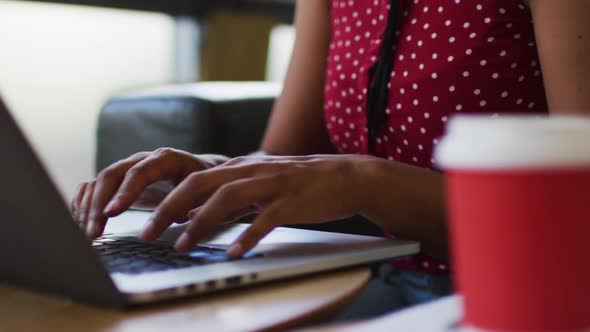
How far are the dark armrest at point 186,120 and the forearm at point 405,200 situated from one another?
0.81 metres

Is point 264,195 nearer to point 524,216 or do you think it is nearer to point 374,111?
point 524,216

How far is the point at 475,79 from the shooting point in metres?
0.93

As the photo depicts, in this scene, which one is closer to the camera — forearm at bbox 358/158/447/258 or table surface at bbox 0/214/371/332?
table surface at bbox 0/214/371/332

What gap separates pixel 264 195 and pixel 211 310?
0.48 ft

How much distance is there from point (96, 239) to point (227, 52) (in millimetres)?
2883

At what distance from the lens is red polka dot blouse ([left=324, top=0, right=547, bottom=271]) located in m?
0.92

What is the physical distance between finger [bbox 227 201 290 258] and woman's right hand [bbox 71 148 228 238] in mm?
158

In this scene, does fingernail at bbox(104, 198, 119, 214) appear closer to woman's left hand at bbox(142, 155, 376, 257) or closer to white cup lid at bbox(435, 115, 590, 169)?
woman's left hand at bbox(142, 155, 376, 257)

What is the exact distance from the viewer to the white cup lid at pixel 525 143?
314 millimetres

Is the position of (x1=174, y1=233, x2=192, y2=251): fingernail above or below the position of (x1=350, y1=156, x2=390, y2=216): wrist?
below

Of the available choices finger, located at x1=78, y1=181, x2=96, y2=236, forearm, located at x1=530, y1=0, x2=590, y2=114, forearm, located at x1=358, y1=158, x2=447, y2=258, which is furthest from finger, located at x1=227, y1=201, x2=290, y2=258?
forearm, located at x1=530, y1=0, x2=590, y2=114

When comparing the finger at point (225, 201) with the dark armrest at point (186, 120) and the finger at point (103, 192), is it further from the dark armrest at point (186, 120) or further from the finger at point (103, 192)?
the dark armrest at point (186, 120)

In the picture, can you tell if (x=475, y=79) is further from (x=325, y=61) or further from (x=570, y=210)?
(x=570, y=210)

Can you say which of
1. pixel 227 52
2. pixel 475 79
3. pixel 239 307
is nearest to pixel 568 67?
pixel 475 79
